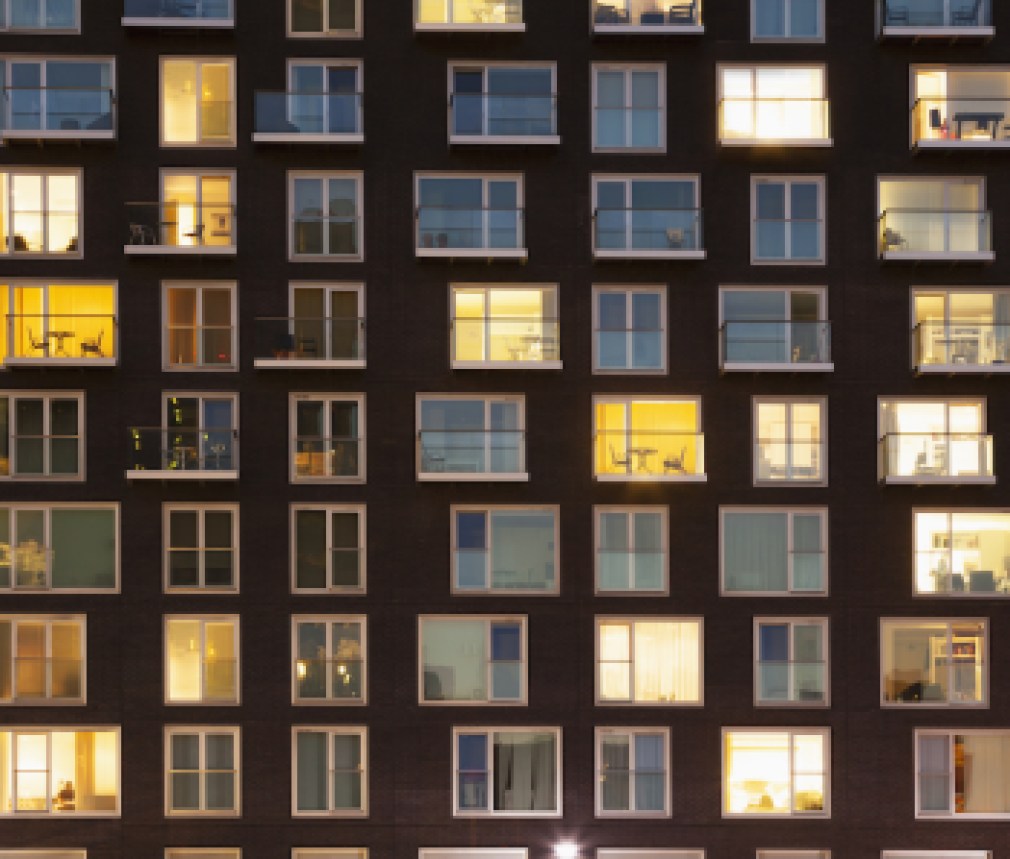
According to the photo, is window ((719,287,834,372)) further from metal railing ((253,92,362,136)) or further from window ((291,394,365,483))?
metal railing ((253,92,362,136))

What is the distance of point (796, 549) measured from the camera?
1032 inches

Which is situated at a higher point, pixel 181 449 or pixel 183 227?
pixel 183 227

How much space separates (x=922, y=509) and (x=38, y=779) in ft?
63.5

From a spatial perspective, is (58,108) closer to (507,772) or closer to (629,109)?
(629,109)

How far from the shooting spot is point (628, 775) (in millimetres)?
25969

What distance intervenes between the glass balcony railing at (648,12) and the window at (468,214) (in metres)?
3.93

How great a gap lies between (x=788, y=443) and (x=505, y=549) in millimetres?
6401

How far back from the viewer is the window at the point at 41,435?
26.0 m

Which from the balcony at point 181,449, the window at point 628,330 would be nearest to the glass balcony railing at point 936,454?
the window at point 628,330

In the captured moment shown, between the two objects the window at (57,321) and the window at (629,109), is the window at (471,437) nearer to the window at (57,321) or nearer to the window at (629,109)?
the window at (629,109)

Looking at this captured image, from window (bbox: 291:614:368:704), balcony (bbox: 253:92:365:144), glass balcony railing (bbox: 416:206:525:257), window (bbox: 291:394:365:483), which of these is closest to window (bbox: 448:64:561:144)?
glass balcony railing (bbox: 416:206:525:257)

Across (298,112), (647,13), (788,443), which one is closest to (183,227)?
(298,112)

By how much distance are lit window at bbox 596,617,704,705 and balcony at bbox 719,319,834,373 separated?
5.66 meters

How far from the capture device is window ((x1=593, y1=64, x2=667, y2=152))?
86.9ft
